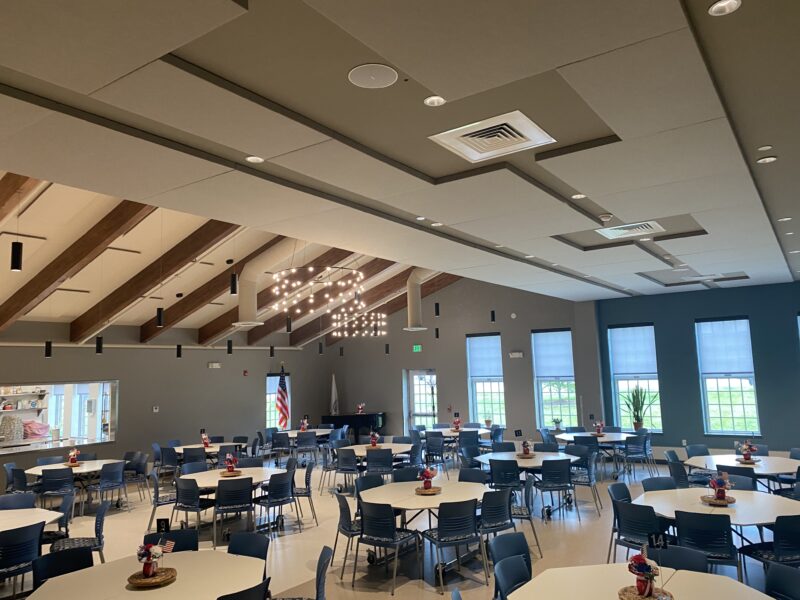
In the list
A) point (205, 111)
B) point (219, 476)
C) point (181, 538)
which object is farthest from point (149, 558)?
point (219, 476)

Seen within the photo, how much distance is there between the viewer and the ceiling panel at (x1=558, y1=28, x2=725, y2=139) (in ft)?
9.57

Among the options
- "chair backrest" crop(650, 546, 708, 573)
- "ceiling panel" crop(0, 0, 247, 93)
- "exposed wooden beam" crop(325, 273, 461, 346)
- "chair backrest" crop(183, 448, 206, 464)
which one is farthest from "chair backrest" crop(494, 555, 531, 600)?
"exposed wooden beam" crop(325, 273, 461, 346)

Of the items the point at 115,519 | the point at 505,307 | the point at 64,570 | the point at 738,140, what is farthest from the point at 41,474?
the point at 505,307

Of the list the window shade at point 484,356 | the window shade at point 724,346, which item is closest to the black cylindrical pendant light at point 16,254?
the window shade at point 484,356

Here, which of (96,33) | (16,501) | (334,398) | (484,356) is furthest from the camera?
(334,398)

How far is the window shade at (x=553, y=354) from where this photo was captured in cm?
1510

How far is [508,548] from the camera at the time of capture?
4449 mm

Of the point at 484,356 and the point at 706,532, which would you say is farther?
the point at 484,356

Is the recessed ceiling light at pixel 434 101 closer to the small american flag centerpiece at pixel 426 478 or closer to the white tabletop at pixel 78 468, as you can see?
the small american flag centerpiece at pixel 426 478

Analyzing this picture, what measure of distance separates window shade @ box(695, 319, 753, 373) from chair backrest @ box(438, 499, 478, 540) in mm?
9546

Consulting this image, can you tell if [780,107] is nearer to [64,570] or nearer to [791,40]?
[791,40]

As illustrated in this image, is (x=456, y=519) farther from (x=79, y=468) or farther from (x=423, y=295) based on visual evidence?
(x=423, y=295)

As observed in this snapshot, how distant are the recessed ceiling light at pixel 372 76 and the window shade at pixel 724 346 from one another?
12394 mm

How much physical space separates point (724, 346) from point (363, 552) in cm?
996
